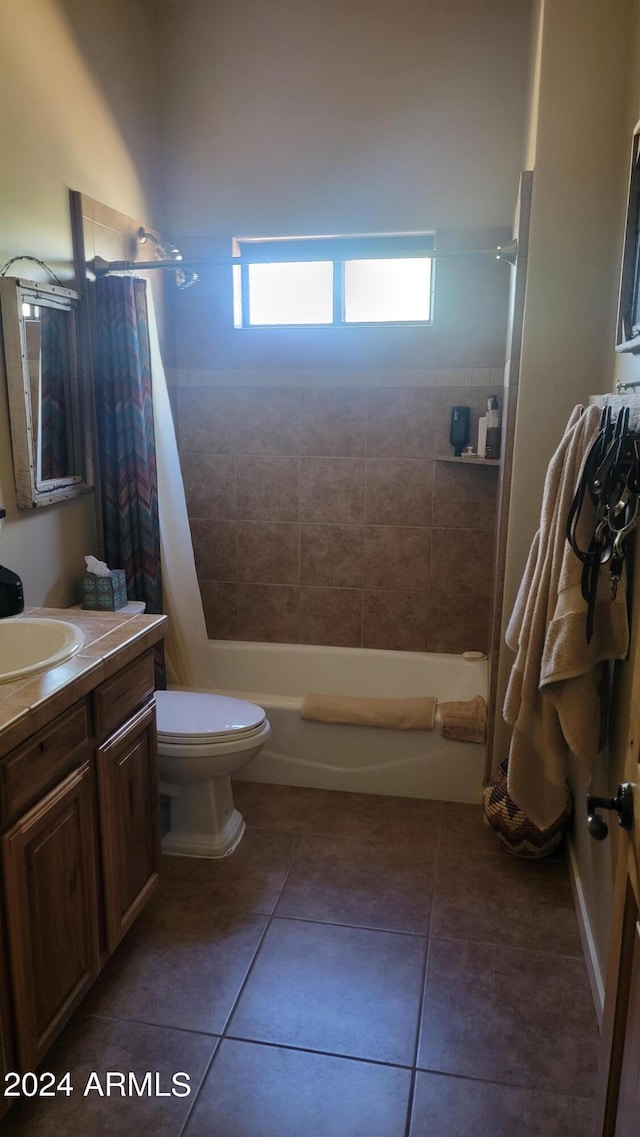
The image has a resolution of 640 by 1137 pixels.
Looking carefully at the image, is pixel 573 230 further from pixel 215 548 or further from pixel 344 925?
pixel 344 925

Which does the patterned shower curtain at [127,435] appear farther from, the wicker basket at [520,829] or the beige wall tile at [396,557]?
the wicker basket at [520,829]

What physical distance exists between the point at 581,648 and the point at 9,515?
1.65m

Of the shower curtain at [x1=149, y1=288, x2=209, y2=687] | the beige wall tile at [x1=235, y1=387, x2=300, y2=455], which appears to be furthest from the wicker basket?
the beige wall tile at [x1=235, y1=387, x2=300, y2=455]

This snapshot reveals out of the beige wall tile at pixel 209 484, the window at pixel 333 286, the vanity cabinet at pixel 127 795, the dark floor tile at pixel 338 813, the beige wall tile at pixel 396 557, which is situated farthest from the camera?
the beige wall tile at pixel 209 484

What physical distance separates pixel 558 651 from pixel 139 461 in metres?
1.64

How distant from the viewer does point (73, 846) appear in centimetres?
165

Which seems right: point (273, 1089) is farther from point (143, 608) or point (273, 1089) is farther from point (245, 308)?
point (245, 308)

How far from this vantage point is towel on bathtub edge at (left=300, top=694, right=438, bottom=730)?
9.27 feet

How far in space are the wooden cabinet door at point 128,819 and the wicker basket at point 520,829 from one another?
1.08 meters

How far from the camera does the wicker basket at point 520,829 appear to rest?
2.39 m

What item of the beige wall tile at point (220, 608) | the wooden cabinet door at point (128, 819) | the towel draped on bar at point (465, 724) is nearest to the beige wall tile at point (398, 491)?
the beige wall tile at point (220, 608)

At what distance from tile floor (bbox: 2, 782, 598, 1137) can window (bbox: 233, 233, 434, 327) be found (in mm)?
2147

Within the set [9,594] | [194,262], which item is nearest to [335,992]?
[9,594]

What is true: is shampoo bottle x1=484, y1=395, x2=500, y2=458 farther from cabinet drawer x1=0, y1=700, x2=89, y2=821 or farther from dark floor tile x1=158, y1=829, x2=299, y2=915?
cabinet drawer x1=0, y1=700, x2=89, y2=821
